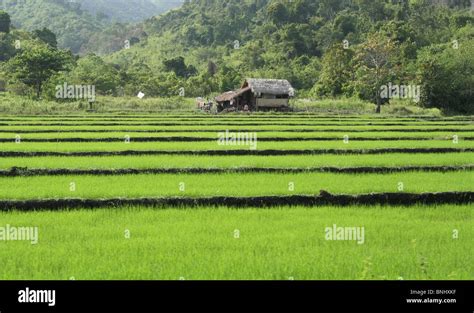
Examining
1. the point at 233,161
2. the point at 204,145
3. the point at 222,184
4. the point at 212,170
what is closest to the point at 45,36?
the point at 204,145

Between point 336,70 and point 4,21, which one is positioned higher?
point 4,21

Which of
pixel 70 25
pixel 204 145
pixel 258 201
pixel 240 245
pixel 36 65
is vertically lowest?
pixel 240 245

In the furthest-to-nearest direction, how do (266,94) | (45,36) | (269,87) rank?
(45,36), (266,94), (269,87)

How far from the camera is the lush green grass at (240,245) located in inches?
235

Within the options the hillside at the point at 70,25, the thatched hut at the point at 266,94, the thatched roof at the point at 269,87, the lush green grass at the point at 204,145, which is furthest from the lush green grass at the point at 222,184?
the hillside at the point at 70,25

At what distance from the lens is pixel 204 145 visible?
18.0 metres

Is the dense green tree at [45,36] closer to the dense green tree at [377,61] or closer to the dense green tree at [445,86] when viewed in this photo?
the dense green tree at [377,61]

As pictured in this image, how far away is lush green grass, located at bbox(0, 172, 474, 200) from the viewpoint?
33.7 ft

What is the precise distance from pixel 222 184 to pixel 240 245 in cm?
443

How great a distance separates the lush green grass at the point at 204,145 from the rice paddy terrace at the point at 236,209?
9 centimetres

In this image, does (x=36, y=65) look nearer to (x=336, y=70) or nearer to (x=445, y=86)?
(x=336, y=70)

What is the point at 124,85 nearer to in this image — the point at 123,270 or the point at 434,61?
the point at 434,61

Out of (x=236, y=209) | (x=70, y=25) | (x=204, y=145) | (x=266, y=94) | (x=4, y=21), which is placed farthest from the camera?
(x=70, y=25)
